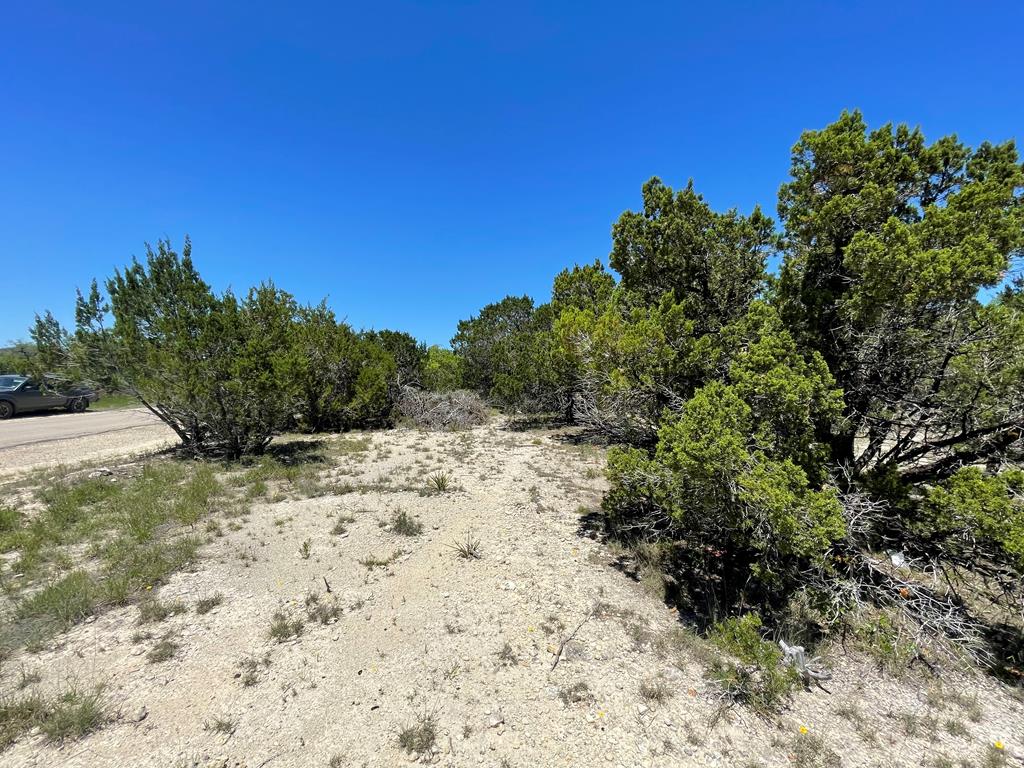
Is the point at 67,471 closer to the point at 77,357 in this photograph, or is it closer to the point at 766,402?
the point at 77,357

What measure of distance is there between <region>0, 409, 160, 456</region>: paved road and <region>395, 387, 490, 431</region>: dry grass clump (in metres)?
9.82

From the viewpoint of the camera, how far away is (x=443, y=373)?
1998 centimetres

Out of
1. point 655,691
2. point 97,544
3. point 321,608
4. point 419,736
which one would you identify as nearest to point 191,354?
point 97,544

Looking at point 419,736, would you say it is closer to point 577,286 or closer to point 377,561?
point 377,561

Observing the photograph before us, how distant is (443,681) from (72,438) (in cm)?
1610

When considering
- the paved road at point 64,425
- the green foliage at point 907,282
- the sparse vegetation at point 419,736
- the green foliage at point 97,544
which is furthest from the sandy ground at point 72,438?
the green foliage at point 907,282

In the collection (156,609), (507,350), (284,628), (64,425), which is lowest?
(284,628)

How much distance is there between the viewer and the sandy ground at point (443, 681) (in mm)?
2760

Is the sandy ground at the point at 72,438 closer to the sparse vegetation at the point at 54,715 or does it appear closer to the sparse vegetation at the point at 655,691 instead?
the sparse vegetation at the point at 54,715

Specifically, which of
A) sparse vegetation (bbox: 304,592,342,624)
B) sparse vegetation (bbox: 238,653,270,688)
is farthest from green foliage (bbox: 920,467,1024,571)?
sparse vegetation (bbox: 238,653,270,688)

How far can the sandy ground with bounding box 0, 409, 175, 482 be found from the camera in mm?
9977

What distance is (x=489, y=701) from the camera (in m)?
3.20

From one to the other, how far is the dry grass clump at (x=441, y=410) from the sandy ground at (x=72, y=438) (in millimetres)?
7839

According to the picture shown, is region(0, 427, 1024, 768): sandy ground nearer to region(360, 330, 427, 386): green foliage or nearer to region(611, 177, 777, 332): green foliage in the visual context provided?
region(611, 177, 777, 332): green foliage
